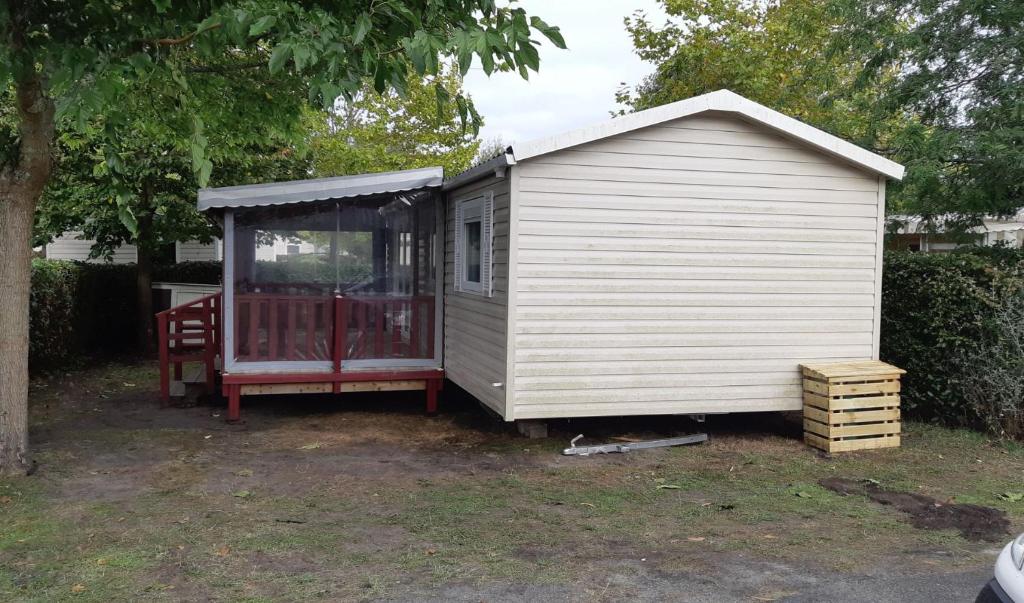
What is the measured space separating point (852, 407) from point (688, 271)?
73.4 inches

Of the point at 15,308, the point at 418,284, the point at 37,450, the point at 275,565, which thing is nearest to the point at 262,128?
the point at 418,284

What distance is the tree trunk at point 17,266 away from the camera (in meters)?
5.84

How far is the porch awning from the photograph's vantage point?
26.0 ft

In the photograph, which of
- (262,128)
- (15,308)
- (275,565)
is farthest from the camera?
A: (262,128)

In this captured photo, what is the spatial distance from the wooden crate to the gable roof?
1849 mm

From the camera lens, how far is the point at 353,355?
8539 millimetres

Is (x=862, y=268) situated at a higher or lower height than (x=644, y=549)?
higher

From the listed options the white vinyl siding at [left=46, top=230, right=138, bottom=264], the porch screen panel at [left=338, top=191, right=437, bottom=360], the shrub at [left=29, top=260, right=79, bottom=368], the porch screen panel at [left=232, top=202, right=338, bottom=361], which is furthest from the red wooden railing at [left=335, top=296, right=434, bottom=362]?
the white vinyl siding at [left=46, top=230, right=138, bottom=264]

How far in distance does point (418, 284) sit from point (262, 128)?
2.24m

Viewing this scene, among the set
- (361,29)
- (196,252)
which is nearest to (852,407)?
(361,29)

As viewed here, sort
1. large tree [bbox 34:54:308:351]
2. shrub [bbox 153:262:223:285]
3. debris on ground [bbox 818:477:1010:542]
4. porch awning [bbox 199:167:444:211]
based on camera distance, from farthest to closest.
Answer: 1. shrub [bbox 153:262:223:285]
2. porch awning [bbox 199:167:444:211]
3. large tree [bbox 34:54:308:351]
4. debris on ground [bbox 818:477:1010:542]

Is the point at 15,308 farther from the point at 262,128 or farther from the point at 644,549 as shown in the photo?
the point at 644,549

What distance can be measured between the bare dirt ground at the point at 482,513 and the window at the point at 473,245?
4.73 ft

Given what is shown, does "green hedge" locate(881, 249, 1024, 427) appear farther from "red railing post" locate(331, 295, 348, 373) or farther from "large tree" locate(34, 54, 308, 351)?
"large tree" locate(34, 54, 308, 351)
